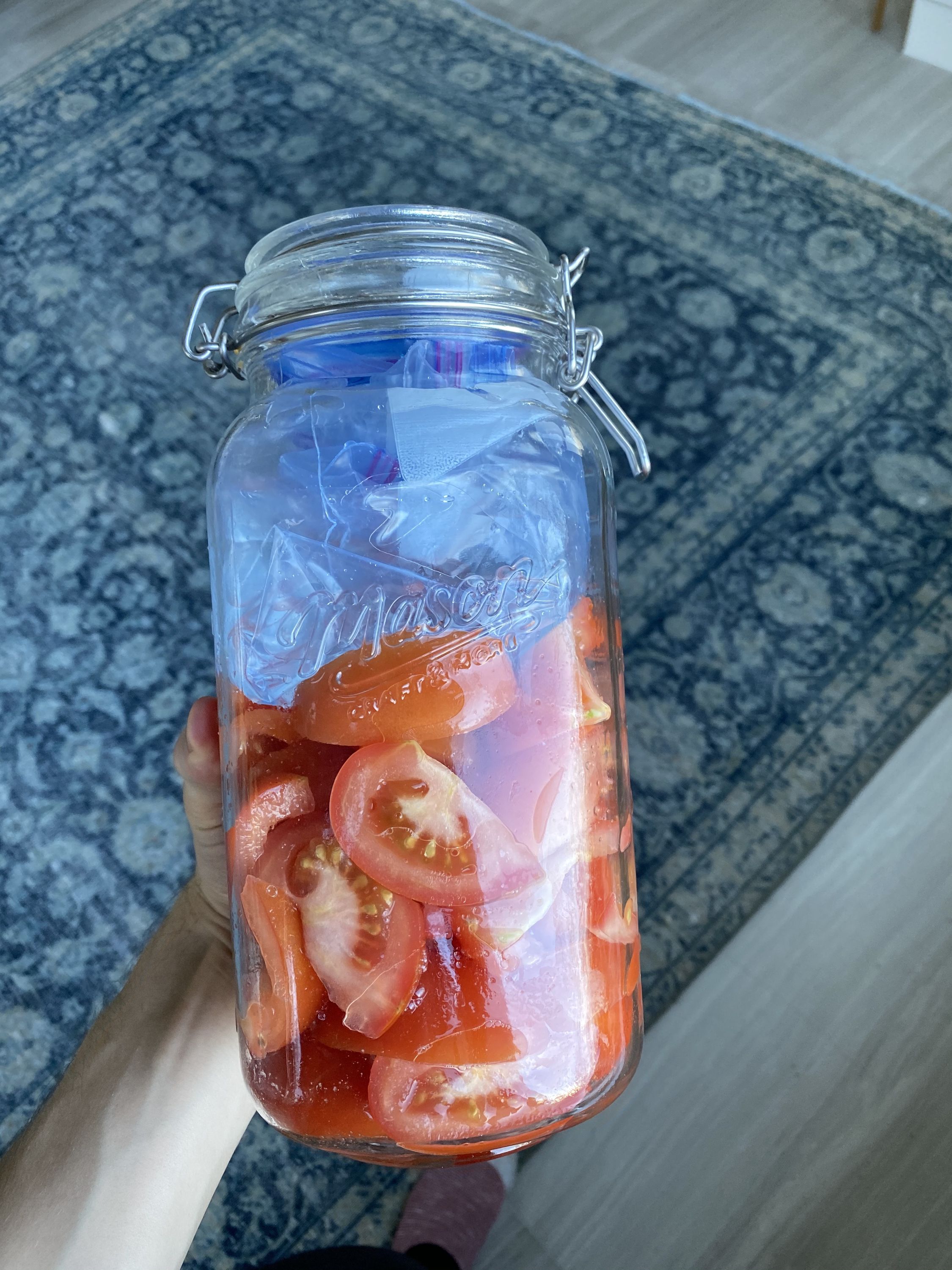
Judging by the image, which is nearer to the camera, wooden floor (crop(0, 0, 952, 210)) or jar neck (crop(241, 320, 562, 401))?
jar neck (crop(241, 320, 562, 401))

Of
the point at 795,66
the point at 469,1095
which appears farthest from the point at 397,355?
the point at 795,66

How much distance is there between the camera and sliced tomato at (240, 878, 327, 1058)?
0.55 meters

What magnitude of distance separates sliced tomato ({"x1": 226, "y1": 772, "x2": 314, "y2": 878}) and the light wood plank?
0.58 meters

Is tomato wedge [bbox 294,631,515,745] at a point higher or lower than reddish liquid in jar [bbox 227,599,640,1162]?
higher

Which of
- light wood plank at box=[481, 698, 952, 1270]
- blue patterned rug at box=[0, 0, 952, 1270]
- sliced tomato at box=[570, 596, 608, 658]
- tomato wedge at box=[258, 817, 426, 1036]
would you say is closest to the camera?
tomato wedge at box=[258, 817, 426, 1036]

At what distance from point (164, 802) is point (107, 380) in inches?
23.9

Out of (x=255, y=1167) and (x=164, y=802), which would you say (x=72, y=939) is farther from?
(x=255, y=1167)

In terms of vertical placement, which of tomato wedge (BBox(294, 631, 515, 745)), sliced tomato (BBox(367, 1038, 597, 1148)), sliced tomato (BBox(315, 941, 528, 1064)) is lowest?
sliced tomato (BBox(367, 1038, 597, 1148))

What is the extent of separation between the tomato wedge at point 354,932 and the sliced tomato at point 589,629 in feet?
0.64

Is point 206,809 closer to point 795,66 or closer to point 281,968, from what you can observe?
point 281,968

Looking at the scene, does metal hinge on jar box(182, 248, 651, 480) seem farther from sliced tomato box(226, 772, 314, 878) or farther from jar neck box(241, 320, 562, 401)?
sliced tomato box(226, 772, 314, 878)

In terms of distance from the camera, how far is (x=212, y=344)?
26.8 inches

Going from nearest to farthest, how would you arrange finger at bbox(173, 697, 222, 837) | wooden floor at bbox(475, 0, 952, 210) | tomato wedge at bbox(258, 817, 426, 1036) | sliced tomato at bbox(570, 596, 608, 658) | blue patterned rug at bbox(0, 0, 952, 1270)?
tomato wedge at bbox(258, 817, 426, 1036) < sliced tomato at bbox(570, 596, 608, 658) < finger at bbox(173, 697, 222, 837) < blue patterned rug at bbox(0, 0, 952, 1270) < wooden floor at bbox(475, 0, 952, 210)

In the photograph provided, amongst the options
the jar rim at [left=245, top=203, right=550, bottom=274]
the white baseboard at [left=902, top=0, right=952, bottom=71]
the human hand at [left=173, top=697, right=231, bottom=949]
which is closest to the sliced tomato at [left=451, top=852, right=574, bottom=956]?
the human hand at [left=173, top=697, right=231, bottom=949]
